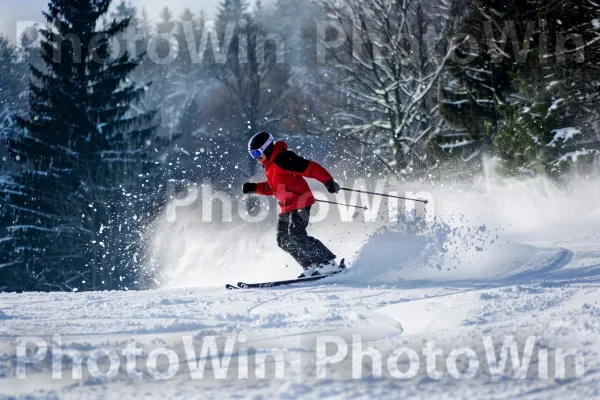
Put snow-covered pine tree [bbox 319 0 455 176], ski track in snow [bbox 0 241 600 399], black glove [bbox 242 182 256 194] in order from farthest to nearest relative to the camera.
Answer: snow-covered pine tree [bbox 319 0 455 176] < black glove [bbox 242 182 256 194] < ski track in snow [bbox 0 241 600 399]

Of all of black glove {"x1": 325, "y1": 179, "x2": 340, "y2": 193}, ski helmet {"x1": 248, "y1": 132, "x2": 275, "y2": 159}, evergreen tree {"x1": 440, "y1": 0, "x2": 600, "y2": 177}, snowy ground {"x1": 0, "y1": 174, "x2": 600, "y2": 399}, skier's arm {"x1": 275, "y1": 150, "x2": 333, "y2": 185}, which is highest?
evergreen tree {"x1": 440, "y1": 0, "x2": 600, "y2": 177}

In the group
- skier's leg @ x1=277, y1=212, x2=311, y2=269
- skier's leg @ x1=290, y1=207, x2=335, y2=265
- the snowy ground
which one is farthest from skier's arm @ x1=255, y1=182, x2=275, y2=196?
the snowy ground

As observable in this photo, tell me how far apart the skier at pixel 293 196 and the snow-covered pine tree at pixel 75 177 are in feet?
60.6

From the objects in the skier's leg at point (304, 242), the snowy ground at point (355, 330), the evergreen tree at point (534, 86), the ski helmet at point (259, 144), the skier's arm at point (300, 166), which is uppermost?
the evergreen tree at point (534, 86)

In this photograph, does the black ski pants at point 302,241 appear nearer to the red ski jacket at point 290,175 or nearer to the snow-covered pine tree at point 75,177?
the red ski jacket at point 290,175

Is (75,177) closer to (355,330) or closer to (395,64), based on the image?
(395,64)

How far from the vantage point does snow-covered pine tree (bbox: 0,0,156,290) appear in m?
25.9

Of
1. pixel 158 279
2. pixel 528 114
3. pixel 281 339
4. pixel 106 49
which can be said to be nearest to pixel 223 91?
pixel 106 49

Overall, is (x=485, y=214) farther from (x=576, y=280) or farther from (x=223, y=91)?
(x=223, y=91)

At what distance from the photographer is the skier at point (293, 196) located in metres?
7.92

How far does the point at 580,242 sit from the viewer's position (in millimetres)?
9070

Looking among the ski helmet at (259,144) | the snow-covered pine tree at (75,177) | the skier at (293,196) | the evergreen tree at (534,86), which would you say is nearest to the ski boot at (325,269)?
the skier at (293,196)

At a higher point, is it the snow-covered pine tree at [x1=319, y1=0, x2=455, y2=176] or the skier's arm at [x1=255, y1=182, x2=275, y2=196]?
the snow-covered pine tree at [x1=319, y1=0, x2=455, y2=176]

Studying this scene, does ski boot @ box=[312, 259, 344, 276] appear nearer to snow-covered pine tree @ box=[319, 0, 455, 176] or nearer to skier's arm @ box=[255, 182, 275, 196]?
skier's arm @ box=[255, 182, 275, 196]
